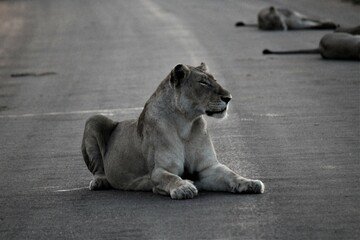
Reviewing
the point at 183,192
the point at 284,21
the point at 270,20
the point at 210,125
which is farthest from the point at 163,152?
the point at 284,21

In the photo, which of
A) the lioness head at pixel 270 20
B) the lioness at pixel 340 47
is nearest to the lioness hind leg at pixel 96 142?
the lioness at pixel 340 47

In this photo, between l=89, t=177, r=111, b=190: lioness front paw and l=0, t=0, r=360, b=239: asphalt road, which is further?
l=89, t=177, r=111, b=190: lioness front paw

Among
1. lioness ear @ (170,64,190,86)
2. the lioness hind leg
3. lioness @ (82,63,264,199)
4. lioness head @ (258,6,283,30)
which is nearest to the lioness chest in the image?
lioness @ (82,63,264,199)

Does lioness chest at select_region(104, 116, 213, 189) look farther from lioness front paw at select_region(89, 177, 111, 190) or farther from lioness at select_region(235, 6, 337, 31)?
lioness at select_region(235, 6, 337, 31)

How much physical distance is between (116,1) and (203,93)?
29.2 metres

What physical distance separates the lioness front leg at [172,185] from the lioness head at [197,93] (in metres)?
0.53

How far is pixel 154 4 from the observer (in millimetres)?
35375

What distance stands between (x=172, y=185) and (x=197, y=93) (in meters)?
0.78

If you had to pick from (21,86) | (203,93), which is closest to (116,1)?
(21,86)

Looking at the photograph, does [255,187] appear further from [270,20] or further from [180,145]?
[270,20]

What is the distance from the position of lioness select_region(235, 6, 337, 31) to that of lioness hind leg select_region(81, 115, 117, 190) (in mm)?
15296

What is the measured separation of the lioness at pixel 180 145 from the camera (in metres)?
8.88

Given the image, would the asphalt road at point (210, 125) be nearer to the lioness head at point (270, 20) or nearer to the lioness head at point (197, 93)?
the lioness head at point (270, 20)

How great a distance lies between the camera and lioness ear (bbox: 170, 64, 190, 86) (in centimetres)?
912
